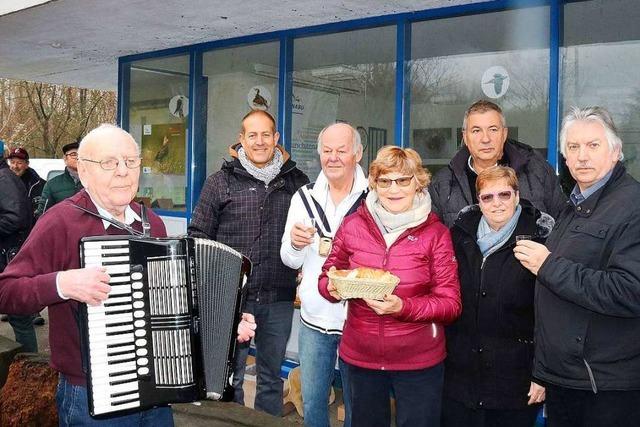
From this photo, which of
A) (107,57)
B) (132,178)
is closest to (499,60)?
(132,178)

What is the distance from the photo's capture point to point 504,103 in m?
5.72

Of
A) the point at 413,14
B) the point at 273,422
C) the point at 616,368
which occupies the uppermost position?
the point at 413,14

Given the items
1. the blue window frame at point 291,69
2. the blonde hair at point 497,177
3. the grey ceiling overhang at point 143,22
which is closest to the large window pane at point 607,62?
the blue window frame at point 291,69

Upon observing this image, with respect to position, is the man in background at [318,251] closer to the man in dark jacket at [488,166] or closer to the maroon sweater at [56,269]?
the man in dark jacket at [488,166]

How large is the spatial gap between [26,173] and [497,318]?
6.77 m

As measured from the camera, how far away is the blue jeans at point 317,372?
3.38 m

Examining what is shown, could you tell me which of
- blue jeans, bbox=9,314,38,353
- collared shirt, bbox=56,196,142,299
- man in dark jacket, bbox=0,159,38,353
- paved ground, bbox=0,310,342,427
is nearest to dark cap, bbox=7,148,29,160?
man in dark jacket, bbox=0,159,38,353

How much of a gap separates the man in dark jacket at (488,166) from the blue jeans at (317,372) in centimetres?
97

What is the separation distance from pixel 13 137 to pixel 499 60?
25.0m

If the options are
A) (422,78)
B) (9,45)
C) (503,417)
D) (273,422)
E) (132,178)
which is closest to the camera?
(132,178)

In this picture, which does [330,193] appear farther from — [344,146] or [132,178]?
[132,178]

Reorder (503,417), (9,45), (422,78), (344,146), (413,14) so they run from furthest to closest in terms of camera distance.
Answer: (9,45) < (422,78) < (413,14) < (344,146) < (503,417)

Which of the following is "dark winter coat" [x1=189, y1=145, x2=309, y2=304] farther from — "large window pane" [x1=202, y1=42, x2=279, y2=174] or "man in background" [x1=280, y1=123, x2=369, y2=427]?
"large window pane" [x1=202, y1=42, x2=279, y2=174]

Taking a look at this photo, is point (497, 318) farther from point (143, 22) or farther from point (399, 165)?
point (143, 22)
